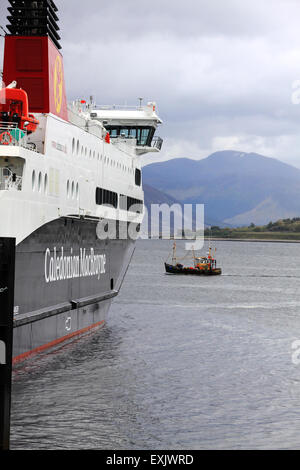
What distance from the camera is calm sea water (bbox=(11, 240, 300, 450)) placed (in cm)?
1573

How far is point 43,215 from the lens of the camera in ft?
65.8

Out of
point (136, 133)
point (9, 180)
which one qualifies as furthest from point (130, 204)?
point (9, 180)

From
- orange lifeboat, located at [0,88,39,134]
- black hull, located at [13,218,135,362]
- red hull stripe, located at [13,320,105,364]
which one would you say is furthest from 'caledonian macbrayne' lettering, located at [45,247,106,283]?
orange lifeboat, located at [0,88,39,134]

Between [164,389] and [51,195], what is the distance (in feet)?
22.8

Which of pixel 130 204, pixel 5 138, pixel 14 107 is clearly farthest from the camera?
pixel 130 204

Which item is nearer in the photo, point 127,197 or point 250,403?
A: point 250,403

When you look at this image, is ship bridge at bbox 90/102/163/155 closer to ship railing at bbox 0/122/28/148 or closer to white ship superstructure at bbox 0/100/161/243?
white ship superstructure at bbox 0/100/161/243

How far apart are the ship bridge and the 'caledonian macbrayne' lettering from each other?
32.3 ft

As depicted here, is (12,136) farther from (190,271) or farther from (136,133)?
(190,271)

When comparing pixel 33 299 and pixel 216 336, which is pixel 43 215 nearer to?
pixel 33 299

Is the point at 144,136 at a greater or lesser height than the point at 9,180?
greater

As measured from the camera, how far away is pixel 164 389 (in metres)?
20.1
